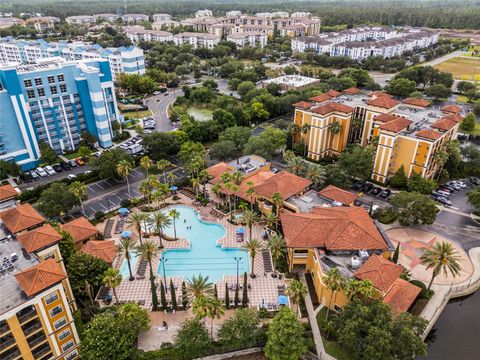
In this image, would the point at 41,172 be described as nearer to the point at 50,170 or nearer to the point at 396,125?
the point at 50,170

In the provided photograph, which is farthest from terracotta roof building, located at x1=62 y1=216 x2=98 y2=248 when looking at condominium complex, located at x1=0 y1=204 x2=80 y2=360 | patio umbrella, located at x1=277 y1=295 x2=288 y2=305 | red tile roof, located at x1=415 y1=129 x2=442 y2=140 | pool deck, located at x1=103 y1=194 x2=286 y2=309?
red tile roof, located at x1=415 y1=129 x2=442 y2=140

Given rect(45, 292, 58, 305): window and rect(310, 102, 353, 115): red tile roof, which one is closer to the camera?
rect(45, 292, 58, 305): window

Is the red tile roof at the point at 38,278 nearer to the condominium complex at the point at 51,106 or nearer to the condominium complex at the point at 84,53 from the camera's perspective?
the condominium complex at the point at 51,106

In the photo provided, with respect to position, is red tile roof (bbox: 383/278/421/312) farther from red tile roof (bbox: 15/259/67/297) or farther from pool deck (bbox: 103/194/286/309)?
red tile roof (bbox: 15/259/67/297)

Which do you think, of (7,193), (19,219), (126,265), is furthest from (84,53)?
(19,219)

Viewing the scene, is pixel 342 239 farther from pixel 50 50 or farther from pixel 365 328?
pixel 50 50

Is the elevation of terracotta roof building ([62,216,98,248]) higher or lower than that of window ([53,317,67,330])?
lower

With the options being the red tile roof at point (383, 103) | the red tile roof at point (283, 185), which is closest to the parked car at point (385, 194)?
the red tile roof at point (283, 185)
